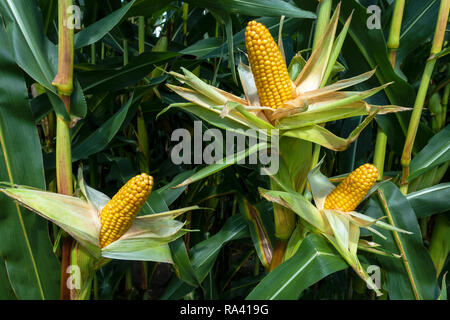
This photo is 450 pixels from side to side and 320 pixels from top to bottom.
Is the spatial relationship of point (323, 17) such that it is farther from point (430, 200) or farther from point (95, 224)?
point (95, 224)

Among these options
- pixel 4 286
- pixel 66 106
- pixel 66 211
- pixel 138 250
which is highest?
pixel 66 106

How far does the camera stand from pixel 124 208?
2.11ft

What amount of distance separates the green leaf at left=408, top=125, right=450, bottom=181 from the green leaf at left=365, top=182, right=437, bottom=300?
0.11 meters

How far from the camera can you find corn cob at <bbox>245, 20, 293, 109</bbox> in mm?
602

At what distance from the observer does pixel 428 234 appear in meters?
1.55

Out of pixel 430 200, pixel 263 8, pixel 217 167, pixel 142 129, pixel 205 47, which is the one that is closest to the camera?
pixel 217 167

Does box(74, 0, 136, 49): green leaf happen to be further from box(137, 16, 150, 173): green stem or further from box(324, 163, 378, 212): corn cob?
box(324, 163, 378, 212): corn cob

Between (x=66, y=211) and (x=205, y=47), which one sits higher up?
(x=205, y=47)

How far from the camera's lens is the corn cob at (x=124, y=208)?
630 mm

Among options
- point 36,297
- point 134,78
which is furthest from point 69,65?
point 36,297

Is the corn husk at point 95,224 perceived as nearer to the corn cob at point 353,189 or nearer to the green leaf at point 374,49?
the corn cob at point 353,189

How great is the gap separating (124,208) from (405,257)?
23.4 inches

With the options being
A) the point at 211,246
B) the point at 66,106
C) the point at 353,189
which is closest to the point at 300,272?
the point at 353,189
